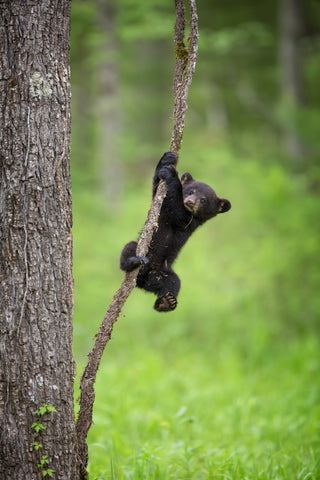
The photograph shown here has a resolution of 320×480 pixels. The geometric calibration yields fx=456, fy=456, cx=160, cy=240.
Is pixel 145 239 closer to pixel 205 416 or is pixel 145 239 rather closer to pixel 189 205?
pixel 189 205

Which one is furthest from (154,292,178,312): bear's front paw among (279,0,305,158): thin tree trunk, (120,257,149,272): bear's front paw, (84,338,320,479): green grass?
(279,0,305,158): thin tree trunk

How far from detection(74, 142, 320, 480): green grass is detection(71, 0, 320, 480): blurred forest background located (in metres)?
0.03

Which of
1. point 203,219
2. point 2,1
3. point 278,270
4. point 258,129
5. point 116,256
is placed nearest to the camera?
point 2,1

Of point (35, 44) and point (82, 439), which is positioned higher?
point (35, 44)

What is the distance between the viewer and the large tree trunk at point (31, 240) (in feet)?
9.27

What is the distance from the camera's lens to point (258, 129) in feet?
56.2

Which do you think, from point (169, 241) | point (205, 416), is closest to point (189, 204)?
point (169, 241)

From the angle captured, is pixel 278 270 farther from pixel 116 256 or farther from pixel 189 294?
pixel 116 256

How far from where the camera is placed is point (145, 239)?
341cm

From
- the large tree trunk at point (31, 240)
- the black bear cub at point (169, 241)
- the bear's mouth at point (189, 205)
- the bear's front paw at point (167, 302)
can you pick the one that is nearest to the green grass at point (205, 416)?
the large tree trunk at point (31, 240)

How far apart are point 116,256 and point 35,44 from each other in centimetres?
837

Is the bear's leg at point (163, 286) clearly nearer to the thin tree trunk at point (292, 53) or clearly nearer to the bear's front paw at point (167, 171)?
the bear's front paw at point (167, 171)

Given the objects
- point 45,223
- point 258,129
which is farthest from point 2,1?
point 258,129

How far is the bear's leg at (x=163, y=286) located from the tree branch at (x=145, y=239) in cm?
92
